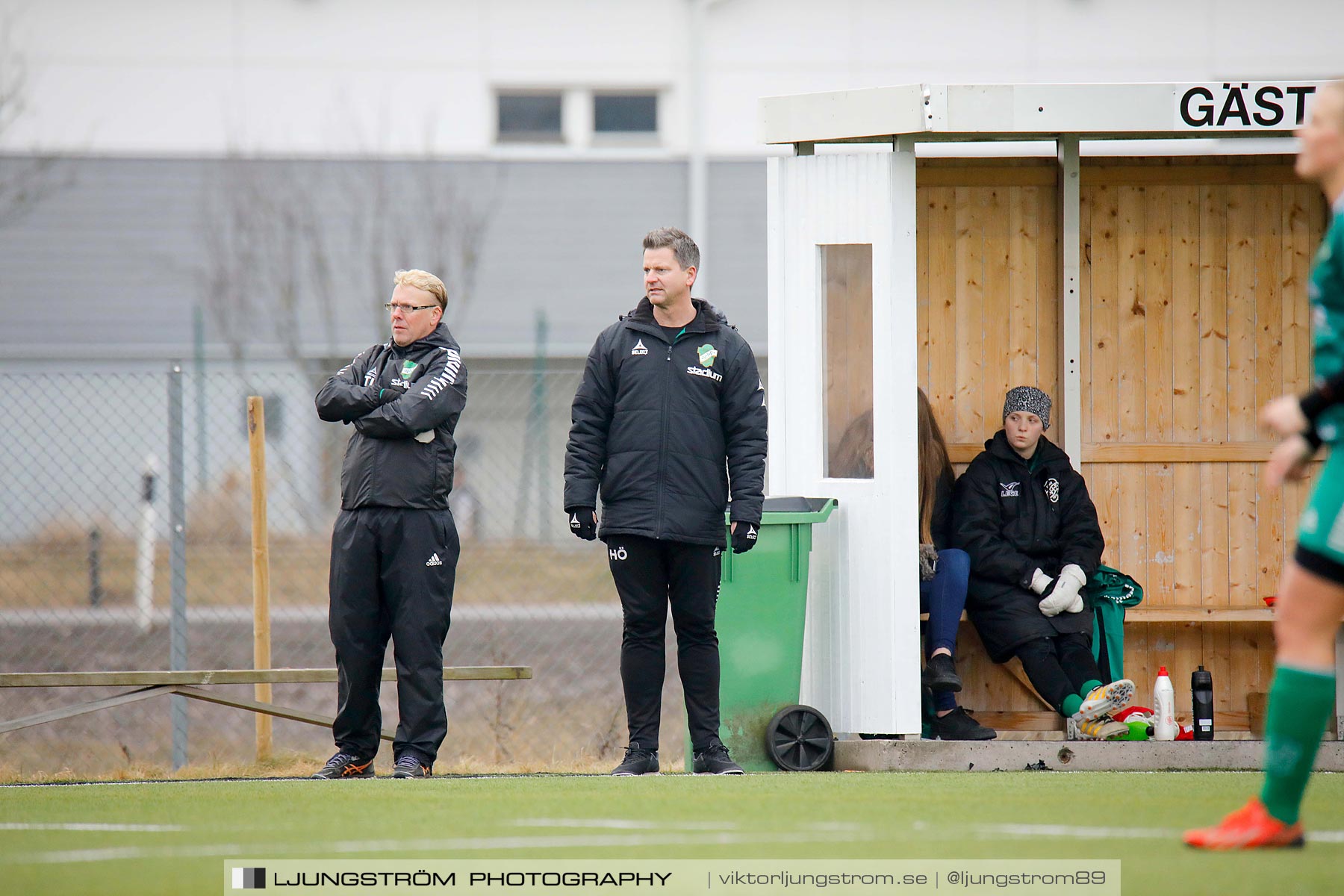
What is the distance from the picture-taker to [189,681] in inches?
289

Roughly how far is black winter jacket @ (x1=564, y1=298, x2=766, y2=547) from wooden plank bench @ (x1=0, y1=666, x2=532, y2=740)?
1345 mm

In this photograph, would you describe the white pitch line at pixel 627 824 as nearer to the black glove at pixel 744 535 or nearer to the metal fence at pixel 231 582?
the black glove at pixel 744 535

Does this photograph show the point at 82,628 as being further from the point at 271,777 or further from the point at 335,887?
the point at 335,887

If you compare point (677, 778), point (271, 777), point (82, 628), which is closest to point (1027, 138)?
point (677, 778)

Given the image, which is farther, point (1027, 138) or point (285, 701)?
point (285, 701)

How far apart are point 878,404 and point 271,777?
3015mm

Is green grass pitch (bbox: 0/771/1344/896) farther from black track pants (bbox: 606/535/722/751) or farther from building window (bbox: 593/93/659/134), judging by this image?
building window (bbox: 593/93/659/134)

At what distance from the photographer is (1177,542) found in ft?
27.0

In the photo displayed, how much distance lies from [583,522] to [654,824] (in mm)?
1826

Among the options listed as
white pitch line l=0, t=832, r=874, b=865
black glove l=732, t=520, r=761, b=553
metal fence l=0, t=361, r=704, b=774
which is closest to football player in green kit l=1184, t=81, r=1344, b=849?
white pitch line l=0, t=832, r=874, b=865

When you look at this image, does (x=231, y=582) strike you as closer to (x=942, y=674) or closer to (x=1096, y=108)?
(x=942, y=674)

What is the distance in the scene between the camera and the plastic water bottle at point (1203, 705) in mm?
7258

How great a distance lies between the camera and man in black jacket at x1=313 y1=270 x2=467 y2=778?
6.48 m

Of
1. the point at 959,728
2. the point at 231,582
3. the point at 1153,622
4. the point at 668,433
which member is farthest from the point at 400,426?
the point at 231,582
